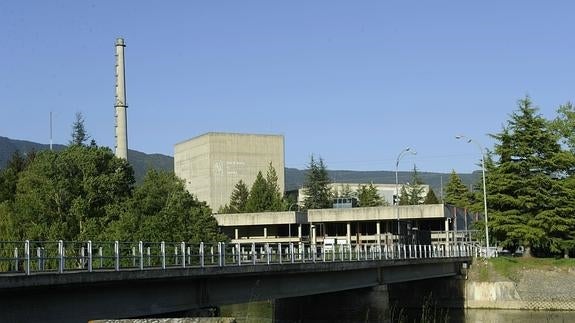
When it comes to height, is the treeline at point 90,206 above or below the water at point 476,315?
above

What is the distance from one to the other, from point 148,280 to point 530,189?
50.8m

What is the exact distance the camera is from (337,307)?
4978 centimetres

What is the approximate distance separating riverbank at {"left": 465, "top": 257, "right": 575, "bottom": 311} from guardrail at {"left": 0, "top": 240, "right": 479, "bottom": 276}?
3.67 metres

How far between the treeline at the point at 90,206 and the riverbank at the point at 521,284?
23.5 m

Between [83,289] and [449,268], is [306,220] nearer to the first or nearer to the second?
[449,268]

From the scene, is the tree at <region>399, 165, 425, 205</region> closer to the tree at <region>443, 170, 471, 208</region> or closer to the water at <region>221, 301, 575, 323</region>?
the tree at <region>443, 170, 471, 208</region>

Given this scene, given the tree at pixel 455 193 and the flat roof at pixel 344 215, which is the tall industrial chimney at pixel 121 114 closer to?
the flat roof at pixel 344 215

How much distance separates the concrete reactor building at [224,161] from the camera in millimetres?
173375

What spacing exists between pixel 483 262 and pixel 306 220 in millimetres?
54623

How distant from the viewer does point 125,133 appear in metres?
85.6

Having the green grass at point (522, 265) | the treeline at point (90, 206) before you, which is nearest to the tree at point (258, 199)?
the treeline at point (90, 206)

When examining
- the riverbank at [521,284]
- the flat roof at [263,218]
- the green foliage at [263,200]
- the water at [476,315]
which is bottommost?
the water at [476,315]

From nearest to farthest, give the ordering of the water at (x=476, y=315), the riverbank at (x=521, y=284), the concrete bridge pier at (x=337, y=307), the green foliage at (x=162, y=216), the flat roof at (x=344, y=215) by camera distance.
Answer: the concrete bridge pier at (x=337, y=307) < the water at (x=476, y=315) < the green foliage at (x=162, y=216) < the riverbank at (x=521, y=284) < the flat roof at (x=344, y=215)

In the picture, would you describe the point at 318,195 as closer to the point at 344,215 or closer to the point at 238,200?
the point at 238,200
